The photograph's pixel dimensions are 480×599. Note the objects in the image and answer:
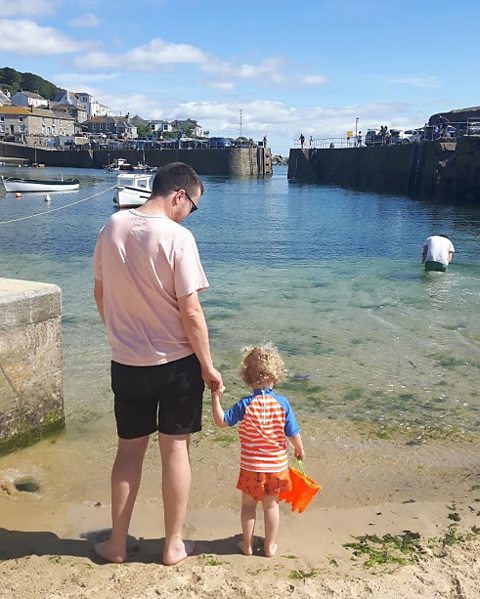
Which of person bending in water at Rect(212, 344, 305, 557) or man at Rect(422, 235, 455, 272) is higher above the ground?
person bending in water at Rect(212, 344, 305, 557)

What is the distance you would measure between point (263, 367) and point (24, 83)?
215260 mm

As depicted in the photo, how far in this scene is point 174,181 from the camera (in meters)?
3.47

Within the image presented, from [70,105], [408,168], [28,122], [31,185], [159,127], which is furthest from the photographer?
[159,127]

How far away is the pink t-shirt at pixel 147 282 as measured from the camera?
3.30 metres

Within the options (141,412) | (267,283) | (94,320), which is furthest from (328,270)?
(141,412)

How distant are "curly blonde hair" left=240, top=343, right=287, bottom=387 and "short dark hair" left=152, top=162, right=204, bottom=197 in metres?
1.01

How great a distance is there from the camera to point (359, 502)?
15.7 feet

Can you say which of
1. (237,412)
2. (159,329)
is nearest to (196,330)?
(159,329)

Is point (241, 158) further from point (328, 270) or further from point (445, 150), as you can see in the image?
point (328, 270)

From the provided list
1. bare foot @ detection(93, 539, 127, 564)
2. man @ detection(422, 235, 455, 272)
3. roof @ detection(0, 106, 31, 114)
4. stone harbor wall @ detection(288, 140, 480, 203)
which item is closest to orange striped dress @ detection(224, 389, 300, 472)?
bare foot @ detection(93, 539, 127, 564)

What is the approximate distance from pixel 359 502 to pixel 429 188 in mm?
42077

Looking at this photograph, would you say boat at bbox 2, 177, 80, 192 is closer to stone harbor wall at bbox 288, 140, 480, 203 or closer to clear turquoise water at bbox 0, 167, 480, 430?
clear turquoise water at bbox 0, 167, 480, 430

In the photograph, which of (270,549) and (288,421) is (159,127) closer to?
(288,421)

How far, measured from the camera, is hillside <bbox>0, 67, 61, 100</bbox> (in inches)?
7549
